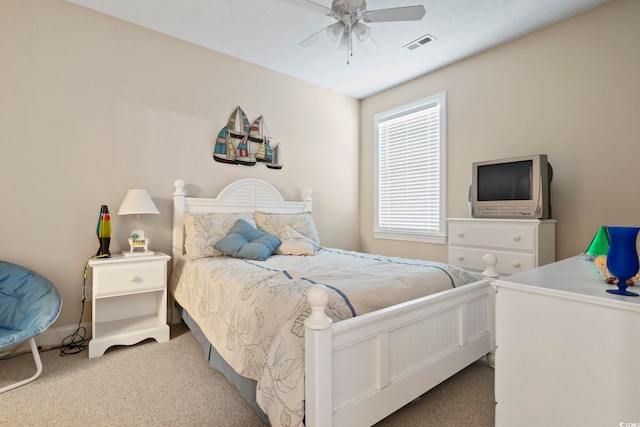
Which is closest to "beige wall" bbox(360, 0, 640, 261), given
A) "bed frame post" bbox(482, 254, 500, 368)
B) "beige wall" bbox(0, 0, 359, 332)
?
"bed frame post" bbox(482, 254, 500, 368)

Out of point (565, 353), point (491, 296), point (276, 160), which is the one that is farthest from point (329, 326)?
point (276, 160)

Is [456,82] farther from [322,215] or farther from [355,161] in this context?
[322,215]

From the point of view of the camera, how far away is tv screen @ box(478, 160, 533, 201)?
8.34 ft

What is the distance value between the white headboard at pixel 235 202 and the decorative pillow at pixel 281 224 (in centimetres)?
22

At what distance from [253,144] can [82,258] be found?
1.90m

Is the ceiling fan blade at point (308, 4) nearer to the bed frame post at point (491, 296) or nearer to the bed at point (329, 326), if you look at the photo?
the bed at point (329, 326)

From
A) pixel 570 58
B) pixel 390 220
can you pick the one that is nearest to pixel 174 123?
pixel 390 220

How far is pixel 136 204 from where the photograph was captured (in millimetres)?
2520

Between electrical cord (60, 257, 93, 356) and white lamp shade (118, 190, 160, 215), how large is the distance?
566 mm

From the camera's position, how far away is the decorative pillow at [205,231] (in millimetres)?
2676

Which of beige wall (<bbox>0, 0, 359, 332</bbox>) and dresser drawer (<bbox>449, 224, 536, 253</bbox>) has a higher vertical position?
beige wall (<bbox>0, 0, 359, 332</bbox>)

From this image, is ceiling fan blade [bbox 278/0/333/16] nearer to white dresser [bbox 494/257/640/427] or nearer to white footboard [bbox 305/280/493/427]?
white footboard [bbox 305/280/493/427]

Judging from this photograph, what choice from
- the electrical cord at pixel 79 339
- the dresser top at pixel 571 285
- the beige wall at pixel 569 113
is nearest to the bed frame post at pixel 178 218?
the electrical cord at pixel 79 339

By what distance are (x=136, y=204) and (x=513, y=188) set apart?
10.3 ft
